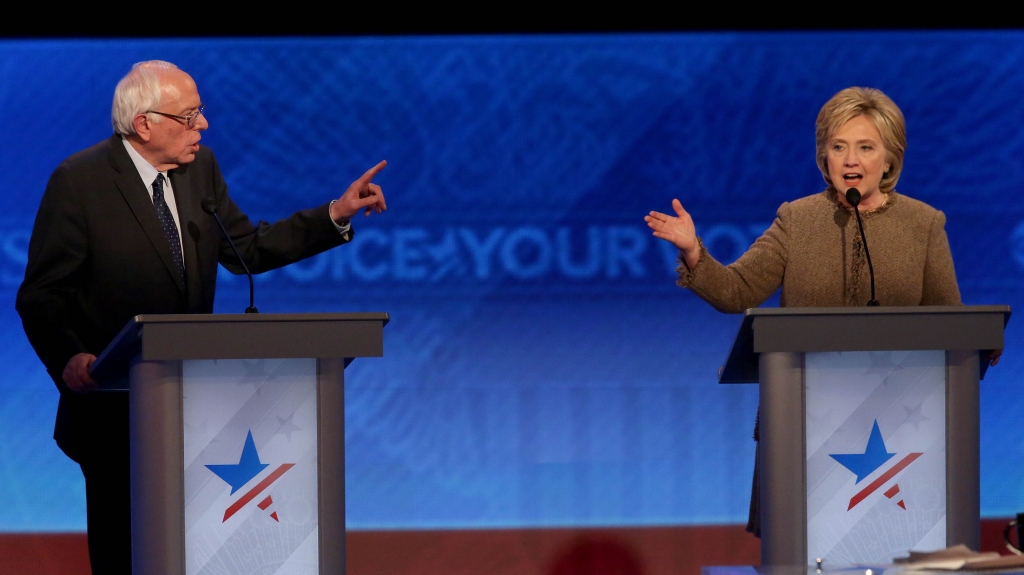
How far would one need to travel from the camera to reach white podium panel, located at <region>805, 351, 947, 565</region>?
1.88m

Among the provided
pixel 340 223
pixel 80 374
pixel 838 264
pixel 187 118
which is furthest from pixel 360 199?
pixel 838 264

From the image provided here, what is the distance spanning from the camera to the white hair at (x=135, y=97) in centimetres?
246

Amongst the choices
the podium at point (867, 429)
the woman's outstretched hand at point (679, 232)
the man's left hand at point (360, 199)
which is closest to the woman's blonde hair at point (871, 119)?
the woman's outstretched hand at point (679, 232)

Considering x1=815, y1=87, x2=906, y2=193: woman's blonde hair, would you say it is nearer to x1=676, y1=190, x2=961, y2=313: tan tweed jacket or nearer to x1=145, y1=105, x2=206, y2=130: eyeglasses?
x1=676, y1=190, x2=961, y2=313: tan tweed jacket

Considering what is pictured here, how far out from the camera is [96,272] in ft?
7.97

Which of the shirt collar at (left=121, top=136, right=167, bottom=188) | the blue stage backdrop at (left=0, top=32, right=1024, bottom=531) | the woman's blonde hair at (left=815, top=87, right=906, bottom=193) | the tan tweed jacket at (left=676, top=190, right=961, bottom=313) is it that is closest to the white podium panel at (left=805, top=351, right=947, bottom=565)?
the tan tweed jacket at (left=676, top=190, right=961, bottom=313)

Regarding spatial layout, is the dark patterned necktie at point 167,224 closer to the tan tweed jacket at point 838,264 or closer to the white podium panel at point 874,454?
the tan tweed jacket at point 838,264

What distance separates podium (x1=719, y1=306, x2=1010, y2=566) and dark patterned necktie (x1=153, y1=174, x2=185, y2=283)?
1.25m

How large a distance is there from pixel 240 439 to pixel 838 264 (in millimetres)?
1223

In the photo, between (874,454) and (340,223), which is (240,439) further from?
(874,454)

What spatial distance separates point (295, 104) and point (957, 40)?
7.95 feet

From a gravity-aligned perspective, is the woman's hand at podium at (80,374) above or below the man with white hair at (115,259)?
below

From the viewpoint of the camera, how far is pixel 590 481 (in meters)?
4.14

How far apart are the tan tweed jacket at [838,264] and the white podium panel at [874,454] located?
Answer: 399mm
